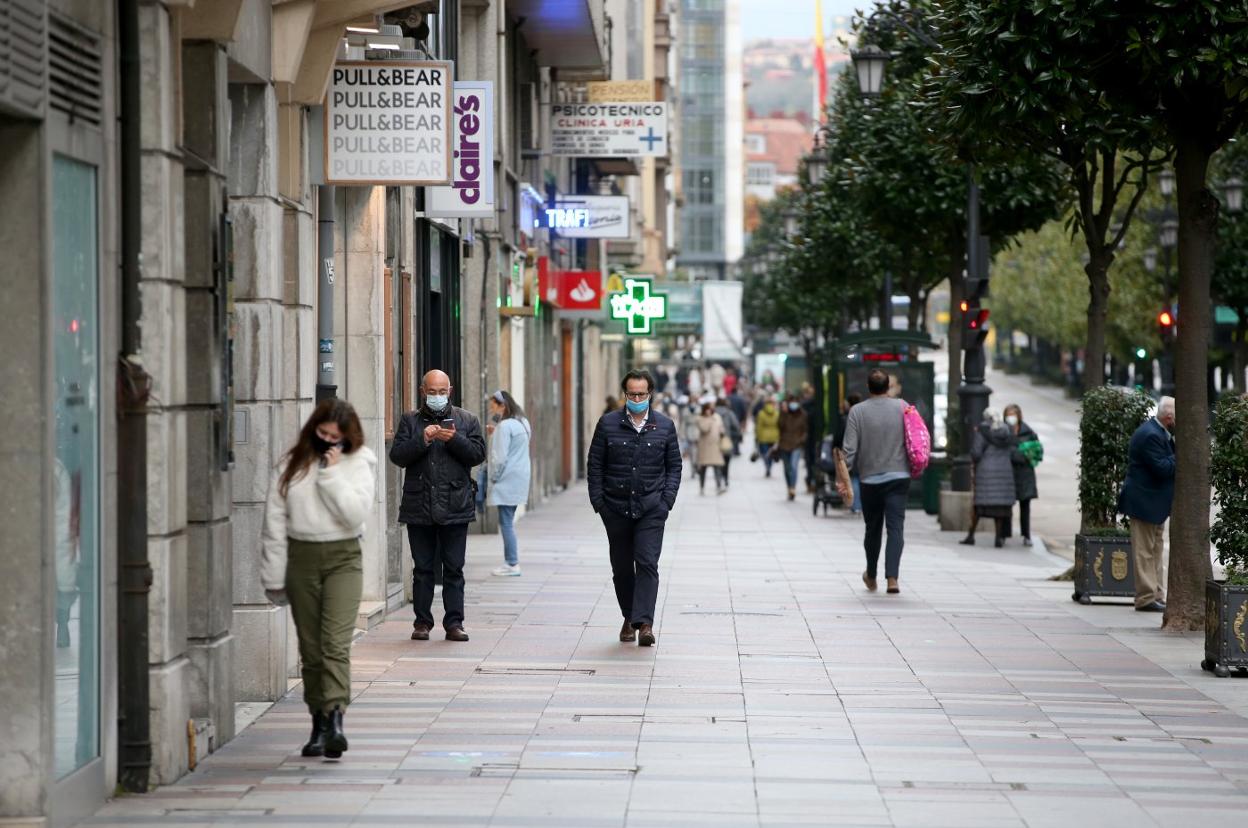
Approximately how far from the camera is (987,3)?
1463 centimetres

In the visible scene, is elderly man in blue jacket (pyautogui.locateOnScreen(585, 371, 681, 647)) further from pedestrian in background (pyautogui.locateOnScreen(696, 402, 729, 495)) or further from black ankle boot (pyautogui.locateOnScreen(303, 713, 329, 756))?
pedestrian in background (pyautogui.locateOnScreen(696, 402, 729, 495))

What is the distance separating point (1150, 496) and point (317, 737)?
8.38 metres

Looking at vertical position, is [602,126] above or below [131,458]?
above

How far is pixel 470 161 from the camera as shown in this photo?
1941cm

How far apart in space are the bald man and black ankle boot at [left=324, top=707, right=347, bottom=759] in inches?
171

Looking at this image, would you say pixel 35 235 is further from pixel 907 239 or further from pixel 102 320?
pixel 907 239

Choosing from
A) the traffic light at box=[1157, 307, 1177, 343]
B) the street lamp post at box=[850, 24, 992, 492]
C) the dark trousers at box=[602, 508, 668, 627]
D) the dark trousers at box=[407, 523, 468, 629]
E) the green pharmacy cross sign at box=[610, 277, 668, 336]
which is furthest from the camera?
the green pharmacy cross sign at box=[610, 277, 668, 336]

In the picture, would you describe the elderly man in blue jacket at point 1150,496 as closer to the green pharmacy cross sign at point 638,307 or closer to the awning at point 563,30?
the awning at point 563,30

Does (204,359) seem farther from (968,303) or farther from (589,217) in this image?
(589,217)

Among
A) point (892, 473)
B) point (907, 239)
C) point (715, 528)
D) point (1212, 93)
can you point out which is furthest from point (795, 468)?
point (1212, 93)

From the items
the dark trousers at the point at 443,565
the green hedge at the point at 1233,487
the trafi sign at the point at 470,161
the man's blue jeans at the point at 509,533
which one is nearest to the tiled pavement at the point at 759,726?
the dark trousers at the point at 443,565

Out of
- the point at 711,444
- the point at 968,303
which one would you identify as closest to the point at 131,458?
the point at 968,303

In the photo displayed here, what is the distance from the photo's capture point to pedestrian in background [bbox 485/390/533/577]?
19500 mm

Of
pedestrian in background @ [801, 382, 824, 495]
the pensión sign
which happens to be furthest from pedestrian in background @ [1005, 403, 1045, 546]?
the pensión sign
